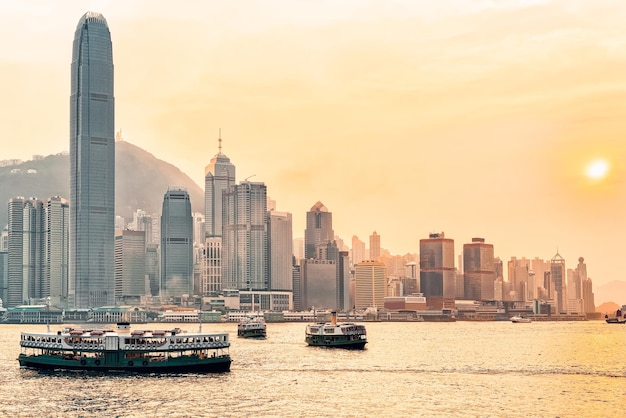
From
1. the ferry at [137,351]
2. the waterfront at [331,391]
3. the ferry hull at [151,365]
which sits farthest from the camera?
the ferry at [137,351]

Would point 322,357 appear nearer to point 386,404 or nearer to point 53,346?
point 53,346

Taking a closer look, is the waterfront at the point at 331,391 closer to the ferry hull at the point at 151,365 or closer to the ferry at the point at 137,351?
the ferry hull at the point at 151,365

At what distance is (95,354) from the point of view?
14600cm

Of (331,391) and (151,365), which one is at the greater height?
(151,365)

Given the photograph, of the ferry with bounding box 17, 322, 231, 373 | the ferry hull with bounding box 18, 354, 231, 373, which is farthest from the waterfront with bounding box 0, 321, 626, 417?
the ferry with bounding box 17, 322, 231, 373

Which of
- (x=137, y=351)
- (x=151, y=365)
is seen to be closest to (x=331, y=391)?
(x=151, y=365)

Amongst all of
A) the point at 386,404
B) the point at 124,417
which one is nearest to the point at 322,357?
the point at 386,404

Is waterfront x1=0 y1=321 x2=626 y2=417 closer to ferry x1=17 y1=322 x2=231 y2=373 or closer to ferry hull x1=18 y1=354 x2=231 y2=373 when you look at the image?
ferry hull x1=18 y1=354 x2=231 y2=373

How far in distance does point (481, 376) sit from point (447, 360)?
35.5 m

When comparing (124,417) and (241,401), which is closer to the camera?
(124,417)

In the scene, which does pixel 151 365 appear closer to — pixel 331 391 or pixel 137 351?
pixel 137 351

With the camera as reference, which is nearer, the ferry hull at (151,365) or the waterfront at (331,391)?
the waterfront at (331,391)

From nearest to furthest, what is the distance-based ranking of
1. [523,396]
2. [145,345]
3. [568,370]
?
[523,396] → [145,345] → [568,370]

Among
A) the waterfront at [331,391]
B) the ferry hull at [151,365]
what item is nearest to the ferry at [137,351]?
the ferry hull at [151,365]
